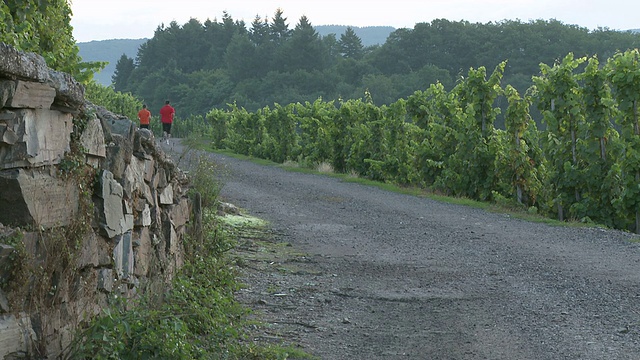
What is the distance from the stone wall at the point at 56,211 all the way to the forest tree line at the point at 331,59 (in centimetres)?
4932

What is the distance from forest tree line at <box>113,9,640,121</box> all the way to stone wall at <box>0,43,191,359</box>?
49.3 meters

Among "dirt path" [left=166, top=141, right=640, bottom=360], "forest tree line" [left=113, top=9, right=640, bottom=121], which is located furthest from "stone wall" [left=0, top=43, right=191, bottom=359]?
"forest tree line" [left=113, top=9, right=640, bottom=121]

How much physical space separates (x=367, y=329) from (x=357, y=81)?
264 ft

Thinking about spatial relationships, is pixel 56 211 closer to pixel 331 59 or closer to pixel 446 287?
pixel 446 287

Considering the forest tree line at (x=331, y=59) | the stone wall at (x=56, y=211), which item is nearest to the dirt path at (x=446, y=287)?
the stone wall at (x=56, y=211)

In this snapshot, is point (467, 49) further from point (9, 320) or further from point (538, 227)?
point (9, 320)

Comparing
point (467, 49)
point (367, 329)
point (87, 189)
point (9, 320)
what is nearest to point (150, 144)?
point (87, 189)

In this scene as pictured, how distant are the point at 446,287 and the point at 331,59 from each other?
93377mm

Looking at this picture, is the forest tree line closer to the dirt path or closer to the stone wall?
the dirt path

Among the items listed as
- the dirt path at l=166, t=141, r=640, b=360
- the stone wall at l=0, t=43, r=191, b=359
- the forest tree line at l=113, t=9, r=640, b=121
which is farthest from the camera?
the forest tree line at l=113, t=9, r=640, b=121

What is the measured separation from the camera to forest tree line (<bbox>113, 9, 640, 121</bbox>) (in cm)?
7350

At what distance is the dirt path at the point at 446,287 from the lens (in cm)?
676

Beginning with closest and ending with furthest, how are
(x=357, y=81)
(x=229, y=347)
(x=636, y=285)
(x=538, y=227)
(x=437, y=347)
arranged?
(x=229, y=347) < (x=437, y=347) < (x=636, y=285) < (x=538, y=227) < (x=357, y=81)

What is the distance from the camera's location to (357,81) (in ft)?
285
